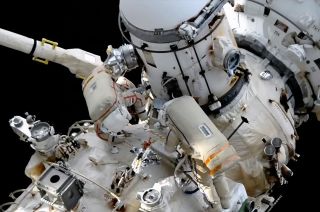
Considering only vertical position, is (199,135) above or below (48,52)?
below

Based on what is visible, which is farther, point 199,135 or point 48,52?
point 48,52

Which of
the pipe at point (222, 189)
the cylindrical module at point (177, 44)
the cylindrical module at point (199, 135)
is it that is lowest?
the pipe at point (222, 189)

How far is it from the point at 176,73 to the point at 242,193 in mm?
1366

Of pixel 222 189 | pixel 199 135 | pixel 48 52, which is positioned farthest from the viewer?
pixel 48 52

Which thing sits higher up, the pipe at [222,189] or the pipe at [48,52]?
the pipe at [48,52]

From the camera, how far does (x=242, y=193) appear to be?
630cm

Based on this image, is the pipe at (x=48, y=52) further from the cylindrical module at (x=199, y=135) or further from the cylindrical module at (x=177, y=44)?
the cylindrical module at (x=199, y=135)

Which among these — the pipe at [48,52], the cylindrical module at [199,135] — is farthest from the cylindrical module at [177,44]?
the pipe at [48,52]

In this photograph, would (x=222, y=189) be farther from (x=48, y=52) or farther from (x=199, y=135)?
(x=48, y=52)

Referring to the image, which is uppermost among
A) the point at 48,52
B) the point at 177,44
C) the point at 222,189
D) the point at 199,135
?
the point at 177,44

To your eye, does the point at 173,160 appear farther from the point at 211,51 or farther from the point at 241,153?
the point at 211,51

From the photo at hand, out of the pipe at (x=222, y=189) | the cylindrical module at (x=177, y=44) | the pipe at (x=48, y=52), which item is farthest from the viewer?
the pipe at (x=48, y=52)

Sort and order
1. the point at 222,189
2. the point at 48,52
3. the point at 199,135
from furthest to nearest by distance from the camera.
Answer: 1. the point at 48,52
2. the point at 222,189
3. the point at 199,135

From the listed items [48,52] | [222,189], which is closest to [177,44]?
[222,189]
